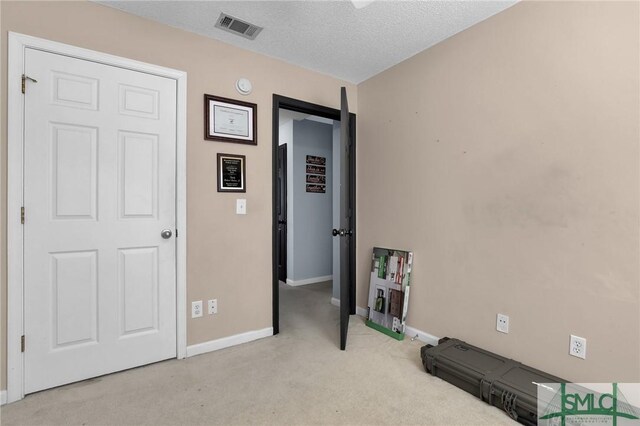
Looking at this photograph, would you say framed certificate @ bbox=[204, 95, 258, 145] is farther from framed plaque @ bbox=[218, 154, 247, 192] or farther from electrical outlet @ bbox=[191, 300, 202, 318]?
electrical outlet @ bbox=[191, 300, 202, 318]

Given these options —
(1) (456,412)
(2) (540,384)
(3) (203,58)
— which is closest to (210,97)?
(3) (203,58)

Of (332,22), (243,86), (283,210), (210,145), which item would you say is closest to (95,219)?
(210,145)

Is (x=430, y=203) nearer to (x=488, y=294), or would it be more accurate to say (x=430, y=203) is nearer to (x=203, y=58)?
(x=488, y=294)

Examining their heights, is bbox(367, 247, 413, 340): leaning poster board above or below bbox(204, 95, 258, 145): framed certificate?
below

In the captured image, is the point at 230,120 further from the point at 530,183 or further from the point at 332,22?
the point at 530,183

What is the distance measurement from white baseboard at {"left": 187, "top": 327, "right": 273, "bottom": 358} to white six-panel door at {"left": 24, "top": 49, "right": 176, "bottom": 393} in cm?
16

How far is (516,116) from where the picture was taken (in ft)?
6.68

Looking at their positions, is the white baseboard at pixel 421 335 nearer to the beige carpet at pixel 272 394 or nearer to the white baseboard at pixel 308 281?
the beige carpet at pixel 272 394

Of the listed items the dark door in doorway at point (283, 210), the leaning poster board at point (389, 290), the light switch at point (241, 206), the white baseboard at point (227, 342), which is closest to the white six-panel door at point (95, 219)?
the white baseboard at point (227, 342)

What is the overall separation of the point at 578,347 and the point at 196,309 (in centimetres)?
245

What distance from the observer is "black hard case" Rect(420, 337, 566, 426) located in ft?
5.34

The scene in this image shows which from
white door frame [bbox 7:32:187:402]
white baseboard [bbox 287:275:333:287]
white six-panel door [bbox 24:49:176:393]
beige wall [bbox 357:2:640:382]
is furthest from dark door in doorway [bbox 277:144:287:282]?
white door frame [bbox 7:32:187:402]

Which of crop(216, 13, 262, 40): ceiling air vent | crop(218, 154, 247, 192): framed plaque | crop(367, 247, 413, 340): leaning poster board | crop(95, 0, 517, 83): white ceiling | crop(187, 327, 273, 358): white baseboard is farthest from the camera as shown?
crop(367, 247, 413, 340): leaning poster board

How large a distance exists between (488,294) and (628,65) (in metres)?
1.49
